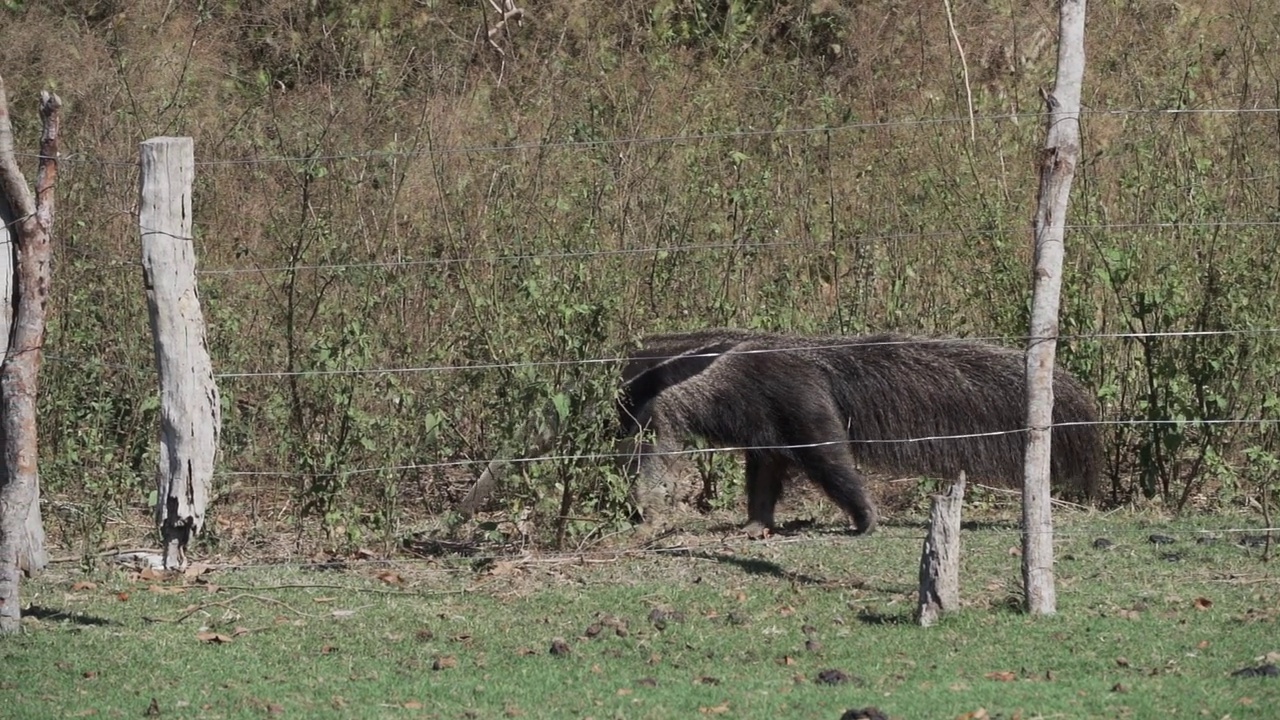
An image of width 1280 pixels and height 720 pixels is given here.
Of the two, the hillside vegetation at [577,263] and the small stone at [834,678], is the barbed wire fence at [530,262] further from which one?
the small stone at [834,678]

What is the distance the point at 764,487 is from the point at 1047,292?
275 cm

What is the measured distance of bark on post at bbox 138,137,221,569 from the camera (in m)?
6.55

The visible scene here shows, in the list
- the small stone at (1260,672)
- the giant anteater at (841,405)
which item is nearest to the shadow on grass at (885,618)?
the small stone at (1260,672)

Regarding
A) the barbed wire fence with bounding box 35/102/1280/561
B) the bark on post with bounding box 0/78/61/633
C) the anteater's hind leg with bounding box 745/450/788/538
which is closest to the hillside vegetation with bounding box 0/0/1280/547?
the barbed wire fence with bounding box 35/102/1280/561

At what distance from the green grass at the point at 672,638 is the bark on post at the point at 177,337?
0.45 m

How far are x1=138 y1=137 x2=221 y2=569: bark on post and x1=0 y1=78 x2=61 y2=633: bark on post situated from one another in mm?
853

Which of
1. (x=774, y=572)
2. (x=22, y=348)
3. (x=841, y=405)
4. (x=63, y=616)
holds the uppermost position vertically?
(x=22, y=348)

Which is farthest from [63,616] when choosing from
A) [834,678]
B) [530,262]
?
[834,678]

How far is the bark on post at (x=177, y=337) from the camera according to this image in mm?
6551

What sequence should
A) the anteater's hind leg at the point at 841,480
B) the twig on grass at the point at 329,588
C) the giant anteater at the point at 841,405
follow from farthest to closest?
the giant anteater at the point at 841,405, the anteater's hind leg at the point at 841,480, the twig on grass at the point at 329,588

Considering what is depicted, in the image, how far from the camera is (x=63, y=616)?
6.02 meters

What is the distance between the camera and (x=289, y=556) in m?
7.42

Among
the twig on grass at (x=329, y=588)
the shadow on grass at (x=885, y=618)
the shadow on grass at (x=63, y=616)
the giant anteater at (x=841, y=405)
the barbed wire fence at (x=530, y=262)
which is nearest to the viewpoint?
the shadow on grass at (x=885, y=618)

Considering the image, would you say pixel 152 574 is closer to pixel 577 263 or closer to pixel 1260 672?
pixel 577 263
